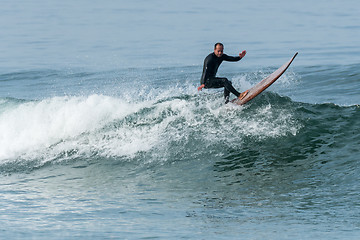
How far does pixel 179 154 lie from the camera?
35.2ft

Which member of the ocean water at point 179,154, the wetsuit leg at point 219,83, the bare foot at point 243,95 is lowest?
the ocean water at point 179,154

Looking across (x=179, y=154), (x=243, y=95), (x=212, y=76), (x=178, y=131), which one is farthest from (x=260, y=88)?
(x=179, y=154)

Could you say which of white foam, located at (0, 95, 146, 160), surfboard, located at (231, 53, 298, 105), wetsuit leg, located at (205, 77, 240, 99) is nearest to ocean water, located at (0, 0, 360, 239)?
white foam, located at (0, 95, 146, 160)

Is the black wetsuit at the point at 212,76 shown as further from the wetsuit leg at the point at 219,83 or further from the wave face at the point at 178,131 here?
the wave face at the point at 178,131

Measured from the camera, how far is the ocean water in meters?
7.05

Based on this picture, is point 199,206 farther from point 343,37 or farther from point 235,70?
point 343,37

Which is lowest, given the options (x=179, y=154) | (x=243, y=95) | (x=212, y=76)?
(x=179, y=154)

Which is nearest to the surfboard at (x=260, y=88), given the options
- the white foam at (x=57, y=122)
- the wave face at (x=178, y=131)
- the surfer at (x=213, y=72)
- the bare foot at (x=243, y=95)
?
the bare foot at (x=243, y=95)

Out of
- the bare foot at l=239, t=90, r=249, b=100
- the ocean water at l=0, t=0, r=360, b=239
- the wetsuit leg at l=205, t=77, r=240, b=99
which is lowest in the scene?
the ocean water at l=0, t=0, r=360, b=239

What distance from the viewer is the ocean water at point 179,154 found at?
7.05 m

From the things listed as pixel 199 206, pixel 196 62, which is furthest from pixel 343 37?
pixel 199 206

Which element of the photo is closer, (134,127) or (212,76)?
(212,76)

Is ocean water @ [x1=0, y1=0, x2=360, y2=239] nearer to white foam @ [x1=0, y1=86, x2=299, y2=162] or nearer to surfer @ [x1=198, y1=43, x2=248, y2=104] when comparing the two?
white foam @ [x1=0, y1=86, x2=299, y2=162]

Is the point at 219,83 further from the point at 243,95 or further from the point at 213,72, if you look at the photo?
the point at 243,95
